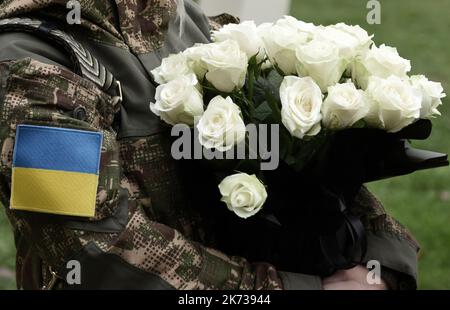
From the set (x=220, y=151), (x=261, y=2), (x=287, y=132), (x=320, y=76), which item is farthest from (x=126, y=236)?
(x=261, y=2)

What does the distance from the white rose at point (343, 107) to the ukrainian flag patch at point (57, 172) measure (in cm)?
50

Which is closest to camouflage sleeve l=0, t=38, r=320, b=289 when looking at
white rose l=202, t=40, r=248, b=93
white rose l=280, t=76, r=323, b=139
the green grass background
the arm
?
the arm

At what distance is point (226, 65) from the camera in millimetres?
1871

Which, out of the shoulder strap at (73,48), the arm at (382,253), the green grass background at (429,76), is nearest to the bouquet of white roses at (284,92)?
the shoulder strap at (73,48)

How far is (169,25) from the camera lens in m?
2.16

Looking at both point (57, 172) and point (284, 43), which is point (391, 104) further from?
point (57, 172)

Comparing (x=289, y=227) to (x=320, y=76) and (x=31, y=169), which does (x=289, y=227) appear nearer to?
(x=320, y=76)

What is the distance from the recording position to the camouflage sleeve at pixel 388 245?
2072mm

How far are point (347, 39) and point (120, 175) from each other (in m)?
0.62

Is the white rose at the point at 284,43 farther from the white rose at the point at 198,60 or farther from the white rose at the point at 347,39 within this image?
the white rose at the point at 198,60

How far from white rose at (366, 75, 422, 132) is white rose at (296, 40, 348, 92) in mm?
87

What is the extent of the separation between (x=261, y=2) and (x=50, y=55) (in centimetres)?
201

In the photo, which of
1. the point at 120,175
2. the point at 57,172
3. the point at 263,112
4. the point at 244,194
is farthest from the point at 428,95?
the point at 57,172

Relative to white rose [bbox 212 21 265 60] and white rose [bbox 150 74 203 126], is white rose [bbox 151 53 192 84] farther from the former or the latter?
white rose [bbox 212 21 265 60]
